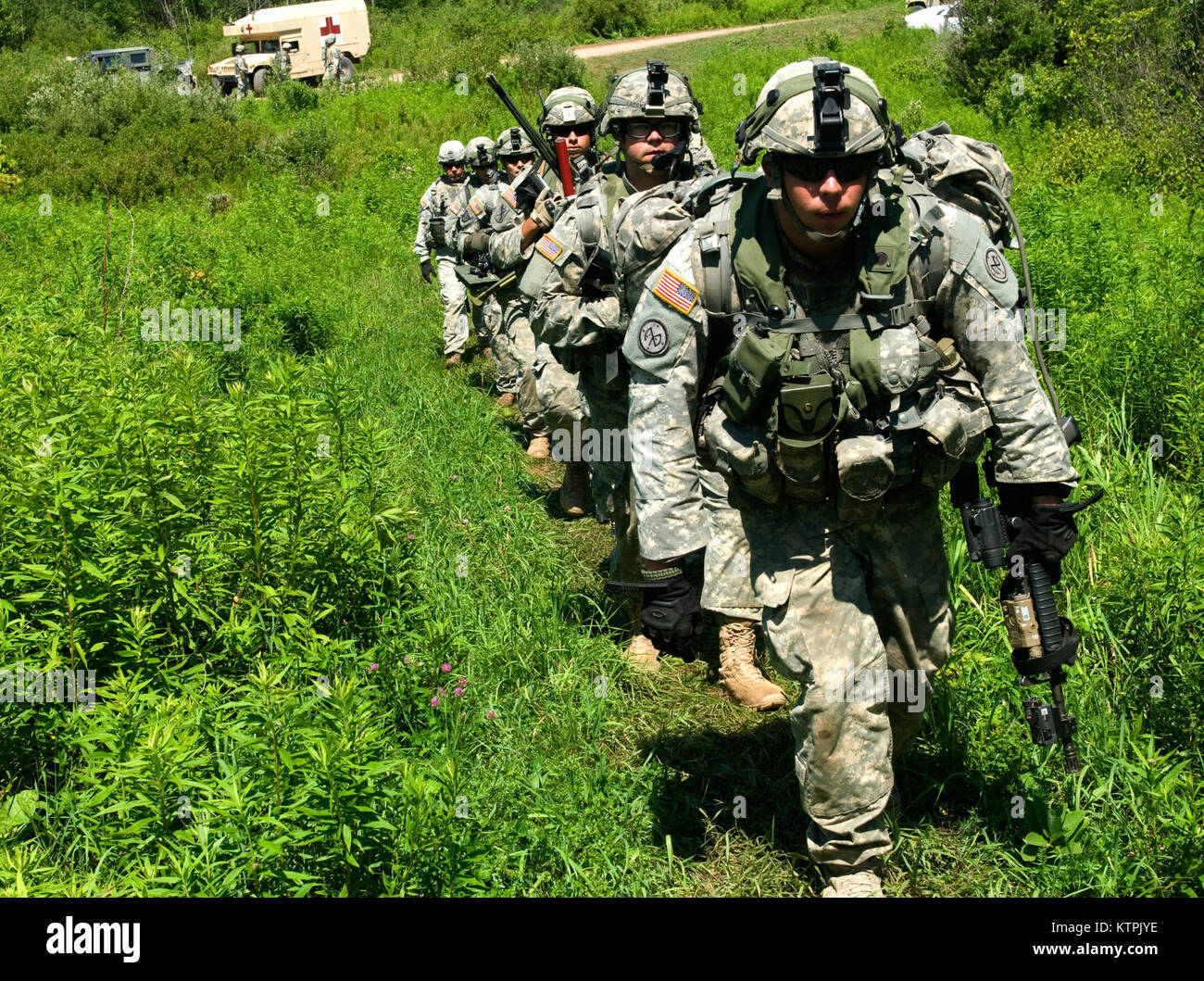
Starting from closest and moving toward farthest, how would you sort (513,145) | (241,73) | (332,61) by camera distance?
(513,145), (332,61), (241,73)

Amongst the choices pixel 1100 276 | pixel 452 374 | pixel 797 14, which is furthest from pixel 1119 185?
pixel 797 14

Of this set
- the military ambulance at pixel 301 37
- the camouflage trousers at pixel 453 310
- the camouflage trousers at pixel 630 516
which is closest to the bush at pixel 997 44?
the camouflage trousers at pixel 453 310

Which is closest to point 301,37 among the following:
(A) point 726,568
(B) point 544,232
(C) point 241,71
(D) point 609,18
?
Answer: (C) point 241,71

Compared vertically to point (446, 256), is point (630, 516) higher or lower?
lower

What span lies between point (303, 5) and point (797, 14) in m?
16.0

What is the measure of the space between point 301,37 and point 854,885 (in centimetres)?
3784

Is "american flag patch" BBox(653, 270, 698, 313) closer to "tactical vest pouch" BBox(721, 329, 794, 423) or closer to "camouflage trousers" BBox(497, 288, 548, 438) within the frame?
"tactical vest pouch" BBox(721, 329, 794, 423)

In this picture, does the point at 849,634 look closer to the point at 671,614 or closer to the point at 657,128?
the point at 671,614

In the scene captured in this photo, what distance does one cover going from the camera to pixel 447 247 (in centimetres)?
1216

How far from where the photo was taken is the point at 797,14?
3588 cm

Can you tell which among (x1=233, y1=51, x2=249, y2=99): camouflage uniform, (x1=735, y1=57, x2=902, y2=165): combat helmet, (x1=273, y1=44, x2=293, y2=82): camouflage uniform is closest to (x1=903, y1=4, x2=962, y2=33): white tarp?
(x1=273, y1=44, x2=293, y2=82): camouflage uniform

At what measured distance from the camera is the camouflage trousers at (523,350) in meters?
8.33

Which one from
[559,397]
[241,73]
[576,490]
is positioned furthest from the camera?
[241,73]
